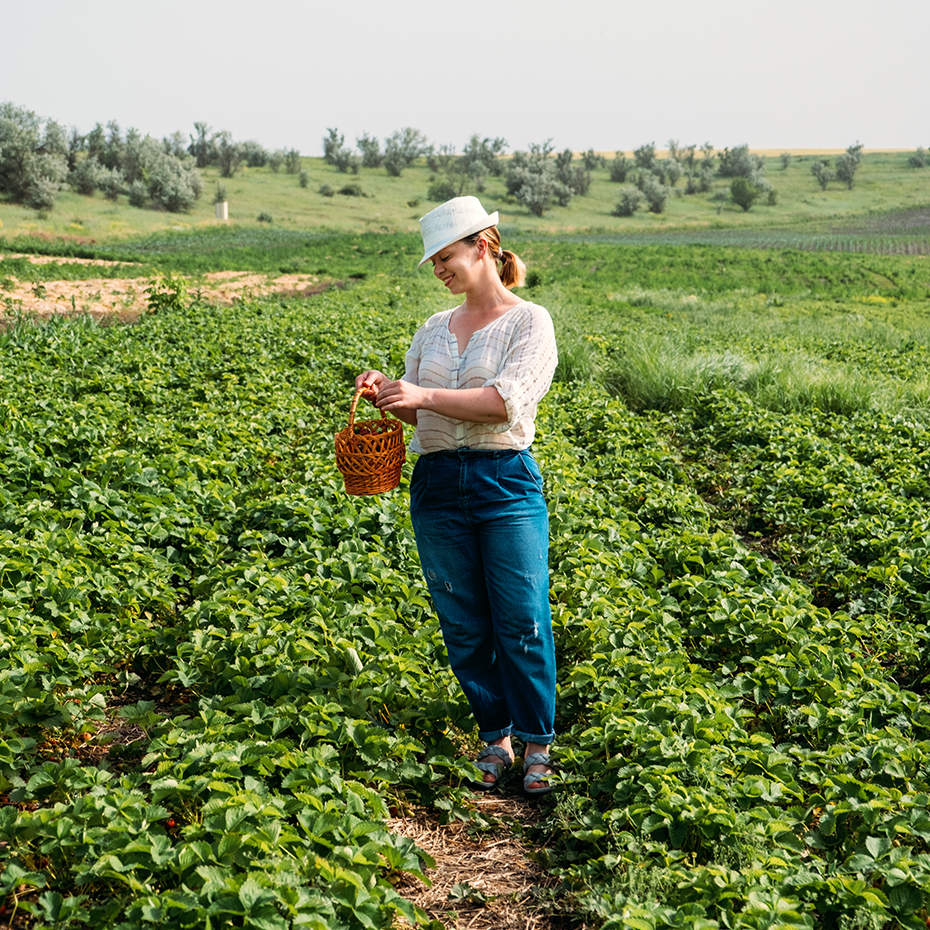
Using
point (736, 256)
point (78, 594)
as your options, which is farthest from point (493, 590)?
point (736, 256)

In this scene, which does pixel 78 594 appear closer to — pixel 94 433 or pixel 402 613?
pixel 402 613

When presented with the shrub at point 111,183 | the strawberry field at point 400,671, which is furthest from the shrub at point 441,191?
the strawberry field at point 400,671

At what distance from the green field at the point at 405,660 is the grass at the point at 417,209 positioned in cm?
3519

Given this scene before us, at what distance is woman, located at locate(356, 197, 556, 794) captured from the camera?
3039 mm

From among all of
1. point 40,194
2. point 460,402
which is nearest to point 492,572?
point 460,402

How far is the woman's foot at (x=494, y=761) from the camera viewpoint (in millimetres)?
3461

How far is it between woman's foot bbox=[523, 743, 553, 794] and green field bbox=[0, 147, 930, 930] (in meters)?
0.15

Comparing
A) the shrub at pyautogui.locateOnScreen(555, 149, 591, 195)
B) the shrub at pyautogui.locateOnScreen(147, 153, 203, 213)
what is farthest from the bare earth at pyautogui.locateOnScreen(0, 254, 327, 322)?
the shrub at pyautogui.locateOnScreen(555, 149, 591, 195)

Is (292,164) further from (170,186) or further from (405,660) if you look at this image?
(405,660)

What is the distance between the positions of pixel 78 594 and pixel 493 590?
2327 mm

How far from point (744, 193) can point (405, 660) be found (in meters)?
77.6

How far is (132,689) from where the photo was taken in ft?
13.8

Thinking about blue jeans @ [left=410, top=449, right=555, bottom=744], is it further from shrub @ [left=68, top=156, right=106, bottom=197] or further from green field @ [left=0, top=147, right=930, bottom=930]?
shrub @ [left=68, top=156, right=106, bottom=197]

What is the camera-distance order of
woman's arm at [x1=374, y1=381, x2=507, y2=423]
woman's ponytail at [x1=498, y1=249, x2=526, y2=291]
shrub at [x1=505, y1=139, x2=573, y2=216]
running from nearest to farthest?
woman's arm at [x1=374, y1=381, x2=507, y2=423] → woman's ponytail at [x1=498, y1=249, x2=526, y2=291] → shrub at [x1=505, y1=139, x2=573, y2=216]
